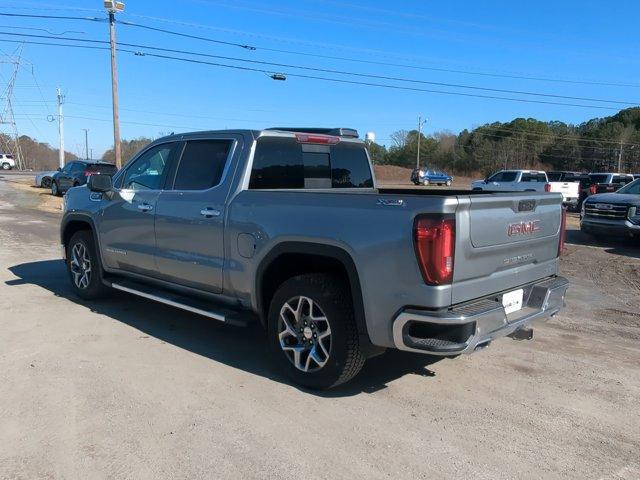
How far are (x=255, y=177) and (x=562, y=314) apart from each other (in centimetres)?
420

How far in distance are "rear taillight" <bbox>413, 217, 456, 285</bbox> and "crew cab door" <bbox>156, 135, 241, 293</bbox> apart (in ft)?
6.26

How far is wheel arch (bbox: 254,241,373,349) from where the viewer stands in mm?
3838

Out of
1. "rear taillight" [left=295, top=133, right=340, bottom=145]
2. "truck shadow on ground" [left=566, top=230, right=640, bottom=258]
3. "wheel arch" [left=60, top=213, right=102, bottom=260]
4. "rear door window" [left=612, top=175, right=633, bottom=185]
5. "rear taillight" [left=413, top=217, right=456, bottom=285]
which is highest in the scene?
"rear taillight" [left=295, top=133, right=340, bottom=145]

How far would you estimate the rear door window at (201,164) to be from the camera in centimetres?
497

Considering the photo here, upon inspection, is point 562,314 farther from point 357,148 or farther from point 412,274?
point 412,274

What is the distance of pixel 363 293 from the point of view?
12.4 feet

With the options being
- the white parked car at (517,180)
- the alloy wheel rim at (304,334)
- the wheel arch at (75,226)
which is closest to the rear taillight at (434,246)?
the alloy wheel rim at (304,334)

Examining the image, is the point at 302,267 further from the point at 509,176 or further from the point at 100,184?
the point at 509,176

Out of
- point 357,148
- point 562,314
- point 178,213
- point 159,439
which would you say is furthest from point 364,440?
point 562,314

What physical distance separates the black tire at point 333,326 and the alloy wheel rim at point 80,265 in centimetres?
336

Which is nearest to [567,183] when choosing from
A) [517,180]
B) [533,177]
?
[517,180]

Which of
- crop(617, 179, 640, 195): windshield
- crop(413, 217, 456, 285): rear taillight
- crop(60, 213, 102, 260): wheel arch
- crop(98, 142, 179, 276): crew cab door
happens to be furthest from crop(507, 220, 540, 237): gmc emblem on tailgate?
crop(617, 179, 640, 195): windshield

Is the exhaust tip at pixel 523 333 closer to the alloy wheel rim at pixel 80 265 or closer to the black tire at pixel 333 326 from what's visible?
the black tire at pixel 333 326

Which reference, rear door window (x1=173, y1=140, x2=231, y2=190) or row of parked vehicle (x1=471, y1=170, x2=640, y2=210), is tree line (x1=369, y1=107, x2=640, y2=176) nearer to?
row of parked vehicle (x1=471, y1=170, x2=640, y2=210)
